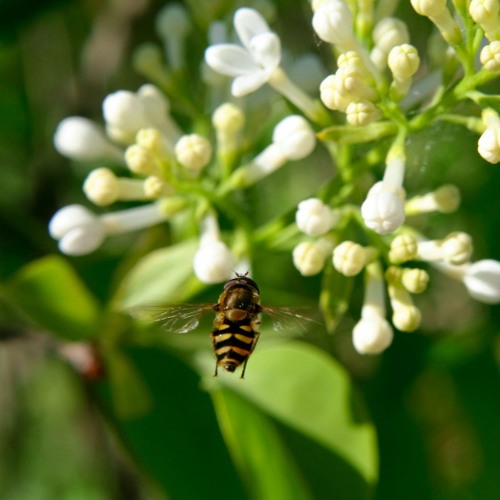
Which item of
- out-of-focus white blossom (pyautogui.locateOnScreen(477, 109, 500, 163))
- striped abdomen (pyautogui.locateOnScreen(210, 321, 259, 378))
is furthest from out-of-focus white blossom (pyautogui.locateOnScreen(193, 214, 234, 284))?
out-of-focus white blossom (pyautogui.locateOnScreen(477, 109, 500, 163))

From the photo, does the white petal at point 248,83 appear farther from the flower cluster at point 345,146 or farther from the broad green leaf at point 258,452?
the broad green leaf at point 258,452

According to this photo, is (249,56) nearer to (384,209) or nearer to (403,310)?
(384,209)

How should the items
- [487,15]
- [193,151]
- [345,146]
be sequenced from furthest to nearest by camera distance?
1. [193,151]
2. [345,146]
3. [487,15]

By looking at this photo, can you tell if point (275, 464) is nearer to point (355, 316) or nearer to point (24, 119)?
point (355, 316)

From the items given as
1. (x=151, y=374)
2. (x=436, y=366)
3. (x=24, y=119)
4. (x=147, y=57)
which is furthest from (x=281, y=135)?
(x=24, y=119)

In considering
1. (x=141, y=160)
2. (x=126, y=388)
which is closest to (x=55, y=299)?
(x=126, y=388)
